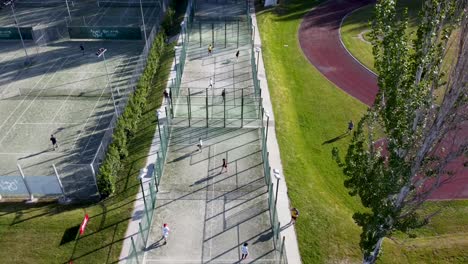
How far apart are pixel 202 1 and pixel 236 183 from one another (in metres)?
45.3

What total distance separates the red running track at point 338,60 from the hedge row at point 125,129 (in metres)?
17.5

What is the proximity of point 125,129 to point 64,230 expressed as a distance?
881 centimetres

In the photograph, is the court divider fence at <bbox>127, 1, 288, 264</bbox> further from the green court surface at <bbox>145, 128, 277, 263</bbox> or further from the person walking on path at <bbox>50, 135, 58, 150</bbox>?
the person walking on path at <bbox>50, 135, 58, 150</bbox>

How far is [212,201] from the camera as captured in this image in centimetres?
2217

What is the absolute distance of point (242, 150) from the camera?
26438 millimetres

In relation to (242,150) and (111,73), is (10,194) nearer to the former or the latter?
(242,150)

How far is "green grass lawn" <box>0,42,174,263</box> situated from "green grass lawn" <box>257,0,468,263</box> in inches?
384

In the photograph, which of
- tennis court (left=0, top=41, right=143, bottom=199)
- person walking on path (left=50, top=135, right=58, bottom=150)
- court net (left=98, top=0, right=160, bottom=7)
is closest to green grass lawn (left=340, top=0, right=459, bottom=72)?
tennis court (left=0, top=41, right=143, bottom=199)

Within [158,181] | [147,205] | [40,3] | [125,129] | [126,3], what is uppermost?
[40,3]

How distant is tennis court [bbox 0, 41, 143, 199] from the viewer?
25.2 meters

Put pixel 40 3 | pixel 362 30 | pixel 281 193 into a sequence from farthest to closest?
1. pixel 40 3
2. pixel 362 30
3. pixel 281 193

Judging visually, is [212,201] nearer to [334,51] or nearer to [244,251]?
[244,251]

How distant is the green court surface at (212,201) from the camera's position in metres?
19.2

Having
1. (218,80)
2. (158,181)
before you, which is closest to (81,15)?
(218,80)
